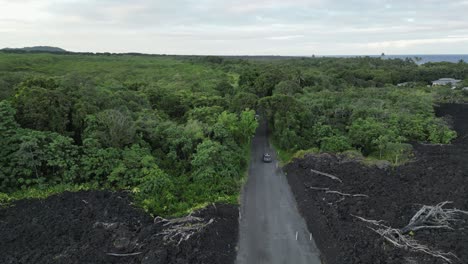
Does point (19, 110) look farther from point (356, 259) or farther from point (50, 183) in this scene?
point (356, 259)

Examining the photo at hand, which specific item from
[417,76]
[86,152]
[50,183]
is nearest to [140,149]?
[86,152]

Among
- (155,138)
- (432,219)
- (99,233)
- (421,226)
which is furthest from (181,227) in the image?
(432,219)

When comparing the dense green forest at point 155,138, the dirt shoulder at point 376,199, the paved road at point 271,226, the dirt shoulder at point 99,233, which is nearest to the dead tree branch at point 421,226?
the dirt shoulder at point 376,199

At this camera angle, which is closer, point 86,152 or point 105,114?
point 86,152

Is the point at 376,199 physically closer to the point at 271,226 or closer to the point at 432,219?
the point at 432,219

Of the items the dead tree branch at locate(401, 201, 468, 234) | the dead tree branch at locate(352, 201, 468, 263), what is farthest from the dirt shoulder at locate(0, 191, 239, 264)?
the dead tree branch at locate(401, 201, 468, 234)

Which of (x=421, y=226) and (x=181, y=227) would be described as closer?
(x=421, y=226)
